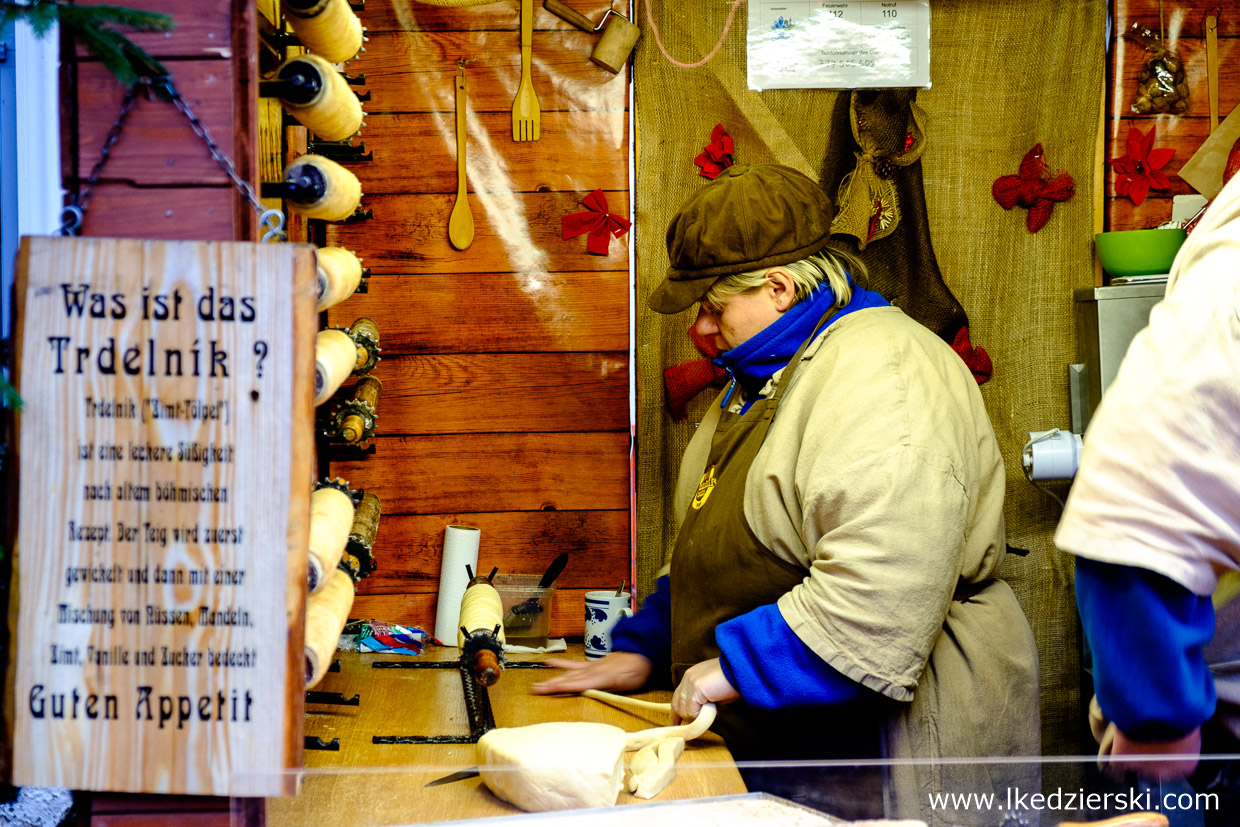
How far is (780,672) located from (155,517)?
1.07 meters

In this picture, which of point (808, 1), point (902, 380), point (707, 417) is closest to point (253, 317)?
point (902, 380)

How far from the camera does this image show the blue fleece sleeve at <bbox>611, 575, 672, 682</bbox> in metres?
2.16

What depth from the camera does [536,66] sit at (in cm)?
262

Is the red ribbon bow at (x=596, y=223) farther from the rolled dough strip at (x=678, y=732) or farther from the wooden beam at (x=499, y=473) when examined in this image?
the rolled dough strip at (x=678, y=732)

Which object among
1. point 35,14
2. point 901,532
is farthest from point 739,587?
point 35,14

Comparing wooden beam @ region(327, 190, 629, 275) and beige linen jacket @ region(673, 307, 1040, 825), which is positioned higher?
wooden beam @ region(327, 190, 629, 275)

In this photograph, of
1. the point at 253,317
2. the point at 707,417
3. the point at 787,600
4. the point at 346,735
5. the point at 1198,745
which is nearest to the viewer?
the point at 253,317

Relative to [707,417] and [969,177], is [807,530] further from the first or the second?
[969,177]

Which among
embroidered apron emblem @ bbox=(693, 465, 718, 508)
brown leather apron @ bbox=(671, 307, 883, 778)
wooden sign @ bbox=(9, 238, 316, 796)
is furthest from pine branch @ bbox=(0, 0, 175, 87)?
embroidered apron emblem @ bbox=(693, 465, 718, 508)

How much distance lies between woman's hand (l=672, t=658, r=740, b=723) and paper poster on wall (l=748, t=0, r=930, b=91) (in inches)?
62.1

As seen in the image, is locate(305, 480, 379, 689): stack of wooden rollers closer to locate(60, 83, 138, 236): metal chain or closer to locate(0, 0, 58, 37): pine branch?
locate(60, 83, 138, 236): metal chain

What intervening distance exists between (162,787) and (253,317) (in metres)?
0.39

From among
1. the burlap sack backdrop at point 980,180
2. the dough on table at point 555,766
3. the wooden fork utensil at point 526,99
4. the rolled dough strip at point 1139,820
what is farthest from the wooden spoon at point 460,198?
the rolled dough strip at point 1139,820

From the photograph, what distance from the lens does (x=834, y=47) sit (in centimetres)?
262
